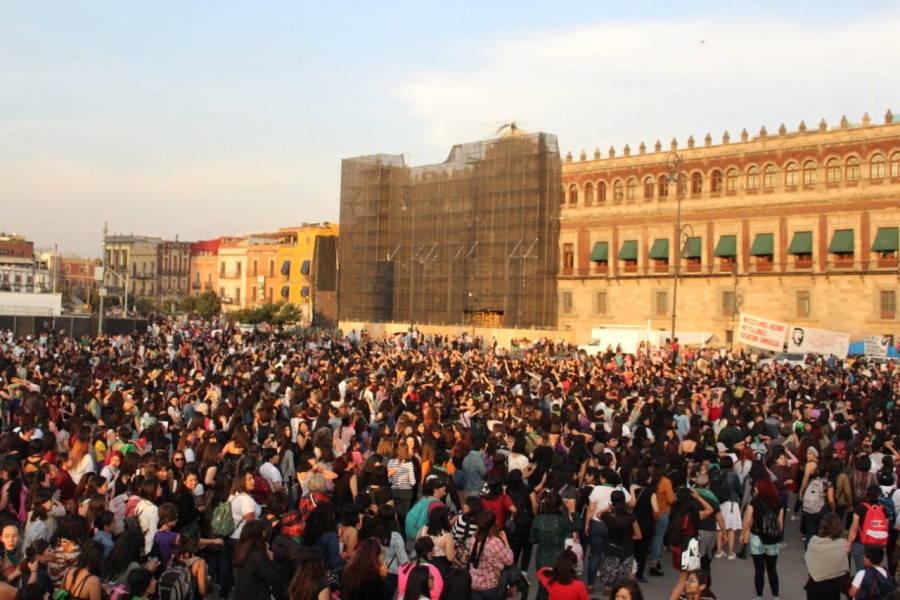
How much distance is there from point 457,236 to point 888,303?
80.7 feet

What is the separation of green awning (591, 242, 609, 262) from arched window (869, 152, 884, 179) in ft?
48.7

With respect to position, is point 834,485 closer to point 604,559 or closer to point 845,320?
point 604,559

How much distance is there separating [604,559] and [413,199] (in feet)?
173

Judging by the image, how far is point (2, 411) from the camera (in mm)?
16531

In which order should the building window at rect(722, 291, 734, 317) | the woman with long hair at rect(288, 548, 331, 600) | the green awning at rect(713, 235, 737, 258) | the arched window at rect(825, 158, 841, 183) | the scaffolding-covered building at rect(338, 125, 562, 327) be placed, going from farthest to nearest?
the scaffolding-covered building at rect(338, 125, 562, 327), the green awning at rect(713, 235, 737, 258), the building window at rect(722, 291, 734, 317), the arched window at rect(825, 158, 841, 183), the woman with long hair at rect(288, 548, 331, 600)

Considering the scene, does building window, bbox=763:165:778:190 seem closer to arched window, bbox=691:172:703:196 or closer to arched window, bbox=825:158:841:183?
arched window, bbox=825:158:841:183

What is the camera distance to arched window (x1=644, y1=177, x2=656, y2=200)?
2148 inches

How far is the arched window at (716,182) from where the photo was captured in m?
52.0

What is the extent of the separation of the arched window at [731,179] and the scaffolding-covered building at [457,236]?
1009cm

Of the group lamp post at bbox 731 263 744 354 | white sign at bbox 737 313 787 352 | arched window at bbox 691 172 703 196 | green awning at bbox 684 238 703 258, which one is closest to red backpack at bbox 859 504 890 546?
white sign at bbox 737 313 787 352

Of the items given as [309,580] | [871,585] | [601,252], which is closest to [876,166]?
[601,252]

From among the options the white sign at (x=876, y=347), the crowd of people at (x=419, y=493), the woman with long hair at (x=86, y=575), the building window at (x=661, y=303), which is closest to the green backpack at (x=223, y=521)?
the crowd of people at (x=419, y=493)

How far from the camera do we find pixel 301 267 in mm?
76375

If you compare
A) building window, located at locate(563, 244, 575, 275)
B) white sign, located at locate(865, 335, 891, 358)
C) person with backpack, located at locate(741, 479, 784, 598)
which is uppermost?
building window, located at locate(563, 244, 575, 275)
